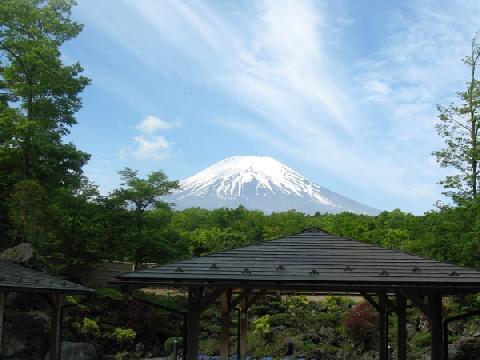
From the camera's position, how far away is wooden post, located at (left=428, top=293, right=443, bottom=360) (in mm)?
7988

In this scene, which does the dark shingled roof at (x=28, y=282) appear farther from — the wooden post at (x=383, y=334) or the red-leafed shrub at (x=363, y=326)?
the red-leafed shrub at (x=363, y=326)

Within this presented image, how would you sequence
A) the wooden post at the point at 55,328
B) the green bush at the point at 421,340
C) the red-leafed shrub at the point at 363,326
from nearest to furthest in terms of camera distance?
1. the wooden post at the point at 55,328
2. the green bush at the point at 421,340
3. the red-leafed shrub at the point at 363,326

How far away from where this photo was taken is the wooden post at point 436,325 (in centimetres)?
799

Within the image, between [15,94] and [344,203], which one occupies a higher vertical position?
[344,203]

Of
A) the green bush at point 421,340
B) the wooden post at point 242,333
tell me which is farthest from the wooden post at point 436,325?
the green bush at point 421,340

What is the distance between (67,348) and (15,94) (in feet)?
34.1

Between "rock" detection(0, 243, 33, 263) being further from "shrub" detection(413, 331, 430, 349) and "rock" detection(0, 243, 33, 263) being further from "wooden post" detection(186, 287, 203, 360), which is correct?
"shrub" detection(413, 331, 430, 349)

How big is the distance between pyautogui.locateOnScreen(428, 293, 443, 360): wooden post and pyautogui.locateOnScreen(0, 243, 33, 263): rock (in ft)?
40.1

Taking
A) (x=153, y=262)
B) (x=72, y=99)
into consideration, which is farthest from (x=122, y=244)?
(x=72, y=99)

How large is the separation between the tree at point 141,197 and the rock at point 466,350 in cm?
1079

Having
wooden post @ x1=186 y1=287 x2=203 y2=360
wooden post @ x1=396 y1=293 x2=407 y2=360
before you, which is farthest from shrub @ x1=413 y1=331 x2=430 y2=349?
wooden post @ x1=186 y1=287 x2=203 y2=360

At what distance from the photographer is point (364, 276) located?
7914 mm

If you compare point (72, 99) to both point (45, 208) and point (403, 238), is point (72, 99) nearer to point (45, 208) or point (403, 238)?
point (45, 208)

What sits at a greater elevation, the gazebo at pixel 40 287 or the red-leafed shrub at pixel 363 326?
the gazebo at pixel 40 287
